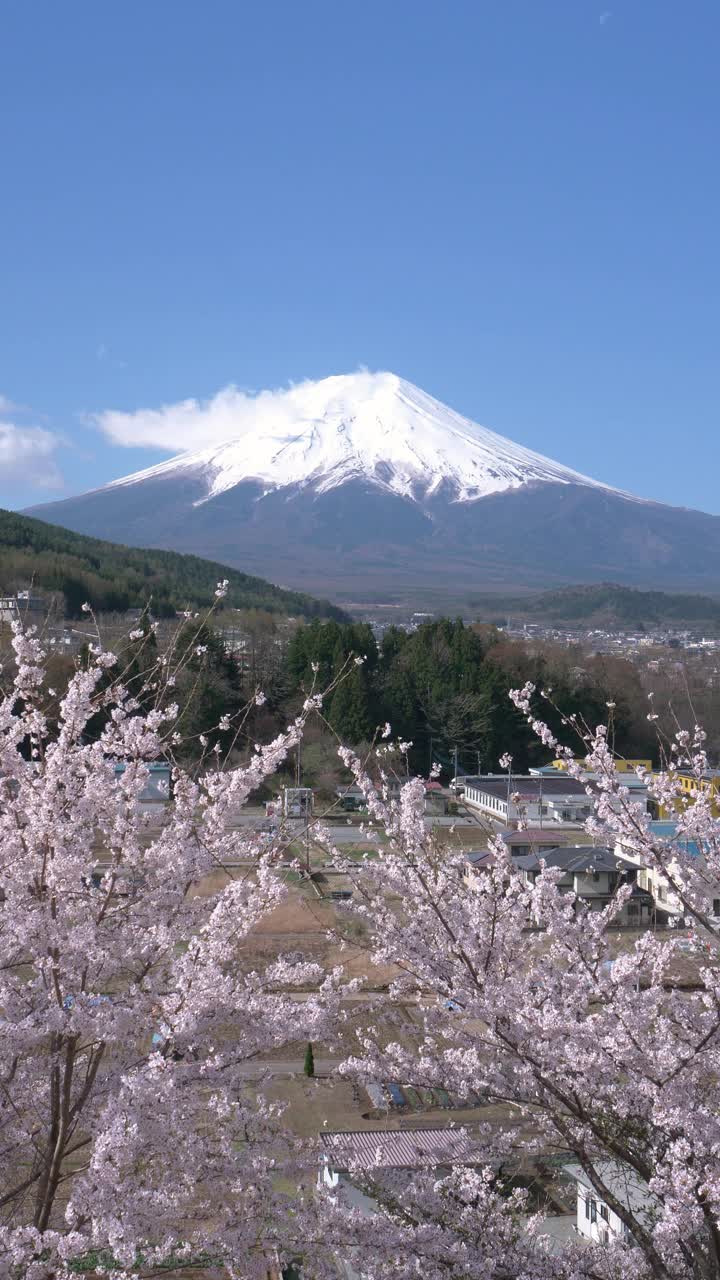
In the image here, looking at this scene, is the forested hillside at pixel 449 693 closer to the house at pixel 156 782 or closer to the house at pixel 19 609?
the house at pixel 156 782

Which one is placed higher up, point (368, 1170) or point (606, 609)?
point (606, 609)

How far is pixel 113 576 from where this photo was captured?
128 ft

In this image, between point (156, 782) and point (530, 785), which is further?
point (530, 785)

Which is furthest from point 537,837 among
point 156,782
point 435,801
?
point 156,782

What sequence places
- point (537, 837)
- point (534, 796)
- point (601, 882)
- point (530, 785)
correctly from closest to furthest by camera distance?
point (601, 882), point (537, 837), point (534, 796), point (530, 785)

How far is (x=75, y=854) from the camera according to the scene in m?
2.86

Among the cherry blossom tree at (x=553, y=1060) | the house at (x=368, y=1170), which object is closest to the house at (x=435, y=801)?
the cherry blossom tree at (x=553, y=1060)

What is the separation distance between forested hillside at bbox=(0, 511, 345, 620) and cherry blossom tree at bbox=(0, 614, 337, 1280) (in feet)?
71.1

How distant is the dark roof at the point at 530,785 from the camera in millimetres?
22016

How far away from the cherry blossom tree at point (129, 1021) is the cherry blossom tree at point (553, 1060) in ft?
1.22

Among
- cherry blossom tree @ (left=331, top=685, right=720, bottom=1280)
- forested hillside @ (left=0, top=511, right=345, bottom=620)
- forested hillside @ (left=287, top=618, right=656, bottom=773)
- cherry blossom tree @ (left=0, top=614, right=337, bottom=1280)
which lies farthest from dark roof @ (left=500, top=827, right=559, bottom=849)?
cherry blossom tree @ (left=0, top=614, right=337, bottom=1280)

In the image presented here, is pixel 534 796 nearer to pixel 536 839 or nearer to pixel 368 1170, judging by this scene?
pixel 536 839

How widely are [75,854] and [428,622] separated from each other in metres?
28.4

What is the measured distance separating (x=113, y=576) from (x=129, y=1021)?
37811mm
